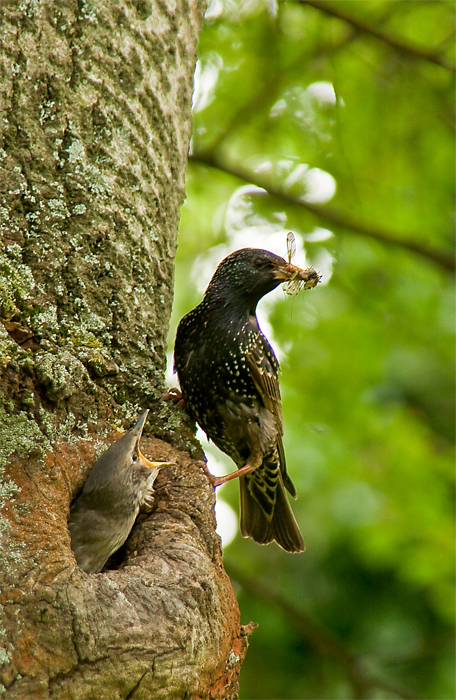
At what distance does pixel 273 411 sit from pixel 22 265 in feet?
5.31

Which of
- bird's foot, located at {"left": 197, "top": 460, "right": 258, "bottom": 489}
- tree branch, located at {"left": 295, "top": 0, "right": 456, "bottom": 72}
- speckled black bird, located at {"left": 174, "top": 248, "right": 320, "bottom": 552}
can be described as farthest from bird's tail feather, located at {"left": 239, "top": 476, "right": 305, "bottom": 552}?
tree branch, located at {"left": 295, "top": 0, "right": 456, "bottom": 72}

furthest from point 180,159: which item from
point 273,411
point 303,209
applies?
point 303,209

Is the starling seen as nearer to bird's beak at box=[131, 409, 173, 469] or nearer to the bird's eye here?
bird's beak at box=[131, 409, 173, 469]

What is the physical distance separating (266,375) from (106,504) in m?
1.29

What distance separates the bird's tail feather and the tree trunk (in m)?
1.26

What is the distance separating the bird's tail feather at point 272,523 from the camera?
403 cm

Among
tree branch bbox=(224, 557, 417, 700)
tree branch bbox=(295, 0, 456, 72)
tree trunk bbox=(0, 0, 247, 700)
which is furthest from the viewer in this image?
tree branch bbox=(224, 557, 417, 700)

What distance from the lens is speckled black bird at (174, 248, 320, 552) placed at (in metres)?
3.38

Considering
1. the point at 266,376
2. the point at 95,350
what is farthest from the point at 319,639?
the point at 95,350

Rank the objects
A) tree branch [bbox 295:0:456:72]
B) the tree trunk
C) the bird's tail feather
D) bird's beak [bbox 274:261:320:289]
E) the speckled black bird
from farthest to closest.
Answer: tree branch [bbox 295:0:456:72] < the bird's tail feather < bird's beak [bbox 274:261:320:289] < the speckled black bird < the tree trunk

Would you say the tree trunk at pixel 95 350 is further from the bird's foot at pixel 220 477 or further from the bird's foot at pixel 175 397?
the bird's foot at pixel 175 397

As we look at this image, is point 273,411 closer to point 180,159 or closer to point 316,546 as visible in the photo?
point 180,159

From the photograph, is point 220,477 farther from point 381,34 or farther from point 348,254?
point 381,34

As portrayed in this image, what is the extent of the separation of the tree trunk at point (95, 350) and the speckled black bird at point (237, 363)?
1.54 ft
